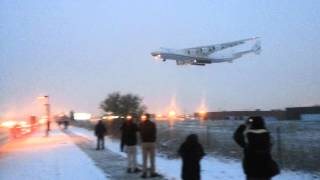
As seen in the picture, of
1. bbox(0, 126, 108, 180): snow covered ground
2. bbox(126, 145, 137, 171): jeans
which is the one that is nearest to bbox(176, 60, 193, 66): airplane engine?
bbox(0, 126, 108, 180): snow covered ground

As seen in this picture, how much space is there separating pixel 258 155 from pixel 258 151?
7cm

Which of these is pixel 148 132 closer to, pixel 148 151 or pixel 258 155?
pixel 148 151

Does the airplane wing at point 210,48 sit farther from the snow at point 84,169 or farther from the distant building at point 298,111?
the distant building at point 298,111

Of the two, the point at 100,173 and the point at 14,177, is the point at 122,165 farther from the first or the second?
the point at 14,177

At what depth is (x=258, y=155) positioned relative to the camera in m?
9.41

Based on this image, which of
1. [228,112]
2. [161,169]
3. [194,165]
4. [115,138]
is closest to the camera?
[194,165]

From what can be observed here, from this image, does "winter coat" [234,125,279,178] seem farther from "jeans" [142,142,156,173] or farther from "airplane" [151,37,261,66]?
"airplane" [151,37,261,66]

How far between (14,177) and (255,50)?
149 feet

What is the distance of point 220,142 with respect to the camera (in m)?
29.2

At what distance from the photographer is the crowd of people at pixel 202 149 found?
30.8 ft

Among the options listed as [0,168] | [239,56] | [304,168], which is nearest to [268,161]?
[304,168]

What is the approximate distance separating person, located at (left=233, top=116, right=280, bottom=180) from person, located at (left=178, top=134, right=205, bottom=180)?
2.52 m

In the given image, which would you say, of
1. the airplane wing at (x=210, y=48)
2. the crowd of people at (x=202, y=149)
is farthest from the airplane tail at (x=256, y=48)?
the crowd of people at (x=202, y=149)


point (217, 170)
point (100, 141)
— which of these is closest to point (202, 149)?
A: point (217, 170)
